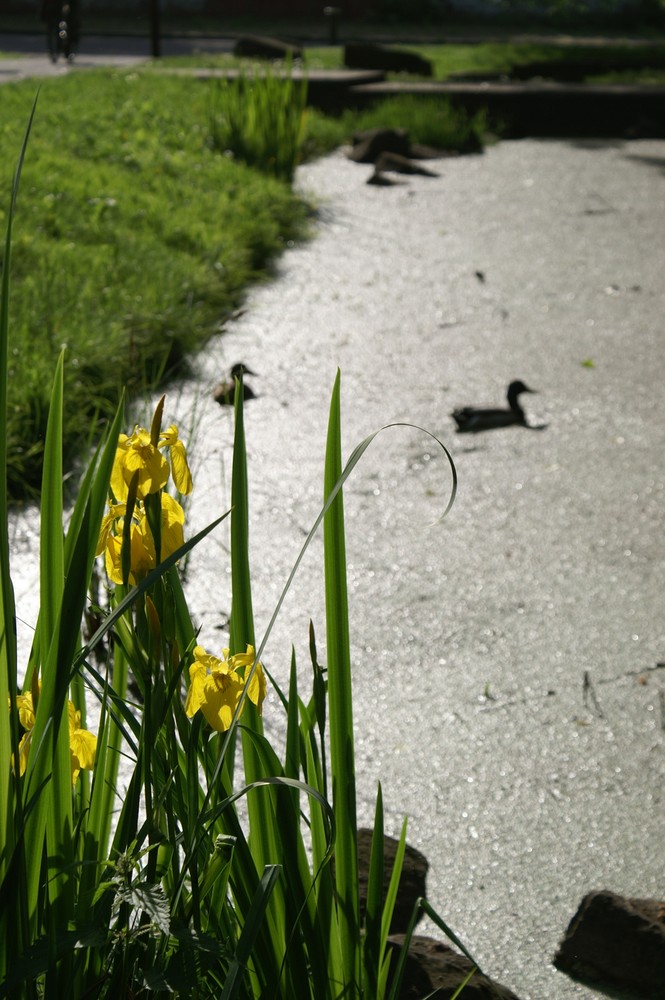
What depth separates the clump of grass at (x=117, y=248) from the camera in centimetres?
324

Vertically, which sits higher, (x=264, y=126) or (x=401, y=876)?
(x=264, y=126)

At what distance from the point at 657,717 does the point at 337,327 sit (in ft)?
8.56

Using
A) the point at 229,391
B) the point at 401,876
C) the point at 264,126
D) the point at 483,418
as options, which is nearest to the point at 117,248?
the point at 229,391

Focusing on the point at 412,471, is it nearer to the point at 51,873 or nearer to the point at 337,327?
the point at 337,327

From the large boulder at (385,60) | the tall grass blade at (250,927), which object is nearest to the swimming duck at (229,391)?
the tall grass blade at (250,927)

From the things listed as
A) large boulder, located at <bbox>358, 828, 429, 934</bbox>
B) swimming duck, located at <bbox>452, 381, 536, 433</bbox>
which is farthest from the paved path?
large boulder, located at <bbox>358, 828, 429, 934</bbox>

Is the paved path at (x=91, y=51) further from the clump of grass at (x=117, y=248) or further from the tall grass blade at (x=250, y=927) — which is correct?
the tall grass blade at (x=250, y=927)

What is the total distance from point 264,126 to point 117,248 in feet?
8.63

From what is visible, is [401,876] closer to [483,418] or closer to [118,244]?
[483,418]

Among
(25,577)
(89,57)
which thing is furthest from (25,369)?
(89,57)

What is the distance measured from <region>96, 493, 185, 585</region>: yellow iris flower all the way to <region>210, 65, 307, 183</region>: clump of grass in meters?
6.11

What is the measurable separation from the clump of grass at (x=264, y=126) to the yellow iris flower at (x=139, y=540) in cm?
611

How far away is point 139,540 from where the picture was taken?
91 cm

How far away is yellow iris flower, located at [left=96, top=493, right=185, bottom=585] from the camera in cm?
91
